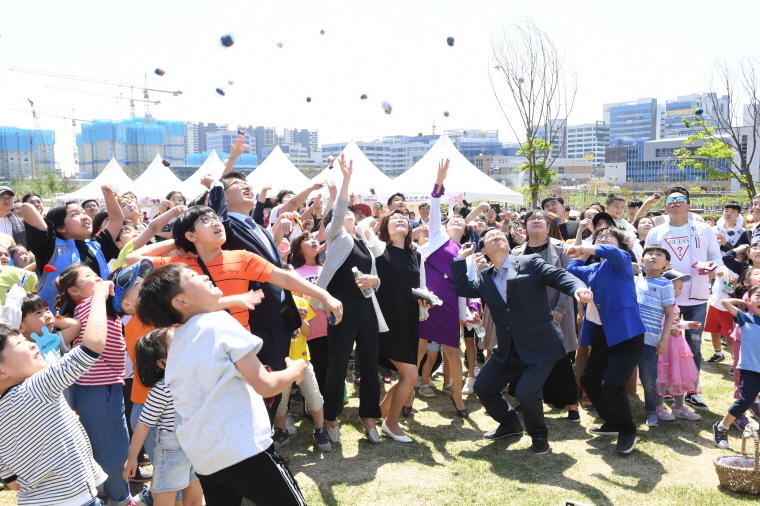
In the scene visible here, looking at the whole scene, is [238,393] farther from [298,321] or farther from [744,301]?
[744,301]

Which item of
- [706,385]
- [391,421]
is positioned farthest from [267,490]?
[706,385]

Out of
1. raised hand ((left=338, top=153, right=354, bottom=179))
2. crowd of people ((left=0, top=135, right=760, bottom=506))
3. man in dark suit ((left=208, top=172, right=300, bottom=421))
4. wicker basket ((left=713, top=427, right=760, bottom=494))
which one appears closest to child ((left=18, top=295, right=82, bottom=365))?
crowd of people ((left=0, top=135, right=760, bottom=506))

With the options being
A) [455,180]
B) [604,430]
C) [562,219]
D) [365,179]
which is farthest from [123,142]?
[604,430]

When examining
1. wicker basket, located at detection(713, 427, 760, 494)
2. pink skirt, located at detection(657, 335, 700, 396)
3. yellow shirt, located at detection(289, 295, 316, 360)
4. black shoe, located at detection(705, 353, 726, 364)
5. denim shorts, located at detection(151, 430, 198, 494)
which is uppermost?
yellow shirt, located at detection(289, 295, 316, 360)

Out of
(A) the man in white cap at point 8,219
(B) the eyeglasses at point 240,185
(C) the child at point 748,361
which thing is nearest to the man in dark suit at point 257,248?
(B) the eyeglasses at point 240,185

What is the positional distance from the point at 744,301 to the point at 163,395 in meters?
4.58

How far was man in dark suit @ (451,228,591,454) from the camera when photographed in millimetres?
4625

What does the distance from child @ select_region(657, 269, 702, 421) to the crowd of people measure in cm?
2

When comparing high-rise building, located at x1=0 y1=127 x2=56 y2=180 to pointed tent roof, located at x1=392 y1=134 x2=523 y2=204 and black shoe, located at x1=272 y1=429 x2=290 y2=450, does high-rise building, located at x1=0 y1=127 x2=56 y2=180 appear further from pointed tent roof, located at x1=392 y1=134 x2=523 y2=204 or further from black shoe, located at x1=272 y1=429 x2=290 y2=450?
black shoe, located at x1=272 y1=429 x2=290 y2=450

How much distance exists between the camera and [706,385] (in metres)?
6.44

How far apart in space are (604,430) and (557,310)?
1137mm

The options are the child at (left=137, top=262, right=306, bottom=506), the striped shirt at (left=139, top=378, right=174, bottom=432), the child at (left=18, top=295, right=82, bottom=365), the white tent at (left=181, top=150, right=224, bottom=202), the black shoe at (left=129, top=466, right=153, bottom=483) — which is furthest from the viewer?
the white tent at (left=181, top=150, right=224, bottom=202)

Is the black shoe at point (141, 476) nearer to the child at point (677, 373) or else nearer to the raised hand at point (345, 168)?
the raised hand at point (345, 168)

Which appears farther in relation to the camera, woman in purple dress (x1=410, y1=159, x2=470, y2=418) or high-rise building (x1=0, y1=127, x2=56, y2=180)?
high-rise building (x1=0, y1=127, x2=56, y2=180)
